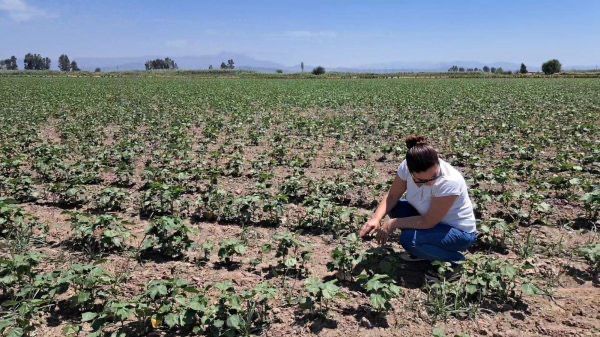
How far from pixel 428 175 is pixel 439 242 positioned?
652 millimetres

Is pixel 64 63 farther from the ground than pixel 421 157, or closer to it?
Result: farther from the ground

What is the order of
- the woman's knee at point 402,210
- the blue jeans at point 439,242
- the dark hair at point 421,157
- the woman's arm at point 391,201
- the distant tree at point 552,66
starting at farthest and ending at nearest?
1. the distant tree at point 552,66
2. the woman's knee at point 402,210
3. the woman's arm at point 391,201
4. the blue jeans at point 439,242
5. the dark hair at point 421,157

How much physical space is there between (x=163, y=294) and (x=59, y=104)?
66.4 ft

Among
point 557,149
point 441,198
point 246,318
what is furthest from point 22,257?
point 557,149

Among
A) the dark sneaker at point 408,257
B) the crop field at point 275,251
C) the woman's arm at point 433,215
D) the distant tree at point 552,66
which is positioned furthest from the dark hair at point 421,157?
the distant tree at point 552,66

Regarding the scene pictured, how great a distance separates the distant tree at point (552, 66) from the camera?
85.6 metres

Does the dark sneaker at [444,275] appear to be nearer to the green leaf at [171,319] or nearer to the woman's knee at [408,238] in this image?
the woman's knee at [408,238]

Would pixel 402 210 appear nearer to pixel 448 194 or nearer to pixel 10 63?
pixel 448 194

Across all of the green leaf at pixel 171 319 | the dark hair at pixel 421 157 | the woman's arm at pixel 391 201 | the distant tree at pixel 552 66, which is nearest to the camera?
the green leaf at pixel 171 319

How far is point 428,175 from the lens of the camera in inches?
157

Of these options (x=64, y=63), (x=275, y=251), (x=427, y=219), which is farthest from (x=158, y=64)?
(x=427, y=219)

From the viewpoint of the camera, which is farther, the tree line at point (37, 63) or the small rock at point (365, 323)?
the tree line at point (37, 63)

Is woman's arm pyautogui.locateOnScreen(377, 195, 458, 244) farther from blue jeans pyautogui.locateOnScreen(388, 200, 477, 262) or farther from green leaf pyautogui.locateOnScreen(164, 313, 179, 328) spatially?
green leaf pyautogui.locateOnScreen(164, 313, 179, 328)

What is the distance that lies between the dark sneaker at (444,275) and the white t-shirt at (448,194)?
14.6 inches
